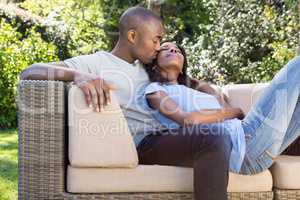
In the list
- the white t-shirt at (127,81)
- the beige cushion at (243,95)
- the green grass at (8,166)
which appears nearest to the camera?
the white t-shirt at (127,81)

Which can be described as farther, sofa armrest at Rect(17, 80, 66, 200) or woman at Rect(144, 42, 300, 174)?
woman at Rect(144, 42, 300, 174)

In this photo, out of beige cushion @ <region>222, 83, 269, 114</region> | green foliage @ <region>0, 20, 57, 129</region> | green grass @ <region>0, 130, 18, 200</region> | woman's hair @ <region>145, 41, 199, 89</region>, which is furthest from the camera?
green foliage @ <region>0, 20, 57, 129</region>

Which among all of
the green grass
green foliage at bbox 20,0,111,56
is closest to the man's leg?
the green grass

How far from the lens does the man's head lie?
2.71 m

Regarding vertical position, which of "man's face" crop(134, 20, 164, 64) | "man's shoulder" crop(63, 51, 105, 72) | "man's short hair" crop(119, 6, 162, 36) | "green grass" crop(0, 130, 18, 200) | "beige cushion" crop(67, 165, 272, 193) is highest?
"man's short hair" crop(119, 6, 162, 36)

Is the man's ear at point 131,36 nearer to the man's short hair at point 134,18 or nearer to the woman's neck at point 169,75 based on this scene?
the man's short hair at point 134,18

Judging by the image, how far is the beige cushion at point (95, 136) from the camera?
7.18 ft

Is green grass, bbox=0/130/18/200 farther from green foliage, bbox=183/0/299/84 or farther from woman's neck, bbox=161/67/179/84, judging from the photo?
green foliage, bbox=183/0/299/84

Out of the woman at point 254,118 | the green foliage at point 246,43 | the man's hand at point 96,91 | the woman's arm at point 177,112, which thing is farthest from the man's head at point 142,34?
the green foliage at point 246,43

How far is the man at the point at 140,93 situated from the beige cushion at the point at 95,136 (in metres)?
0.05

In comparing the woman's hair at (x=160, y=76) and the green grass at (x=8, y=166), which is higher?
the woman's hair at (x=160, y=76)

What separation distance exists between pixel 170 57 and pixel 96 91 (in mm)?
655

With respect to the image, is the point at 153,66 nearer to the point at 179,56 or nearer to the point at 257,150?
the point at 179,56

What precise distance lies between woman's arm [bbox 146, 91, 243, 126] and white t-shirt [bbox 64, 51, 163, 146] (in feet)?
0.41
